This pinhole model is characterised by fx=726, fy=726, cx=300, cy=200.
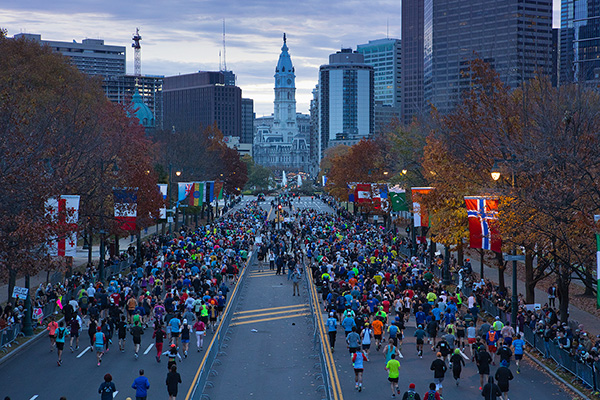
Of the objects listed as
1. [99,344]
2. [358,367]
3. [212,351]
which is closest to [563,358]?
[358,367]

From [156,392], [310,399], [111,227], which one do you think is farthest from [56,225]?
[111,227]

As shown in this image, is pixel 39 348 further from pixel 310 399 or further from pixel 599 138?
pixel 599 138

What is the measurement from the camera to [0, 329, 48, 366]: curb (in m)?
24.4

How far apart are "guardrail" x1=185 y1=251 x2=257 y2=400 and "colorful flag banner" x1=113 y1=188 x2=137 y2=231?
21.7ft

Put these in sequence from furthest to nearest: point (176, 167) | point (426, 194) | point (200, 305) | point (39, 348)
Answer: point (176, 167) → point (426, 194) → point (200, 305) → point (39, 348)

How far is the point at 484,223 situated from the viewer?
89.5 ft

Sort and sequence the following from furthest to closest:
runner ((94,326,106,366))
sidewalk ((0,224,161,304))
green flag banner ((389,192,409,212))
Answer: green flag banner ((389,192,409,212))
sidewalk ((0,224,161,304))
runner ((94,326,106,366))

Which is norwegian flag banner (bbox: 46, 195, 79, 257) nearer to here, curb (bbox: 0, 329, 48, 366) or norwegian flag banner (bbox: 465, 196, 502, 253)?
curb (bbox: 0, 329, 48, 366)

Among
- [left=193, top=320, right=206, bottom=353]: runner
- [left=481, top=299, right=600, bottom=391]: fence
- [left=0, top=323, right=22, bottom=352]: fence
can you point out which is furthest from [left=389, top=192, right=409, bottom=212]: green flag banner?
[left=0, top=323, right=22, bottom=352]: fence

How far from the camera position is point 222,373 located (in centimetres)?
2250

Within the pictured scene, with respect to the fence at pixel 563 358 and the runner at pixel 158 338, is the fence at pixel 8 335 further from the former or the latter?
the fence at pixel 563 358

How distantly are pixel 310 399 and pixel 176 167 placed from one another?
65.2 m

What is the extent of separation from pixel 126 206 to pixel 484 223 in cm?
1926

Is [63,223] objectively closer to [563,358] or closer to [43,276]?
[563,358]
